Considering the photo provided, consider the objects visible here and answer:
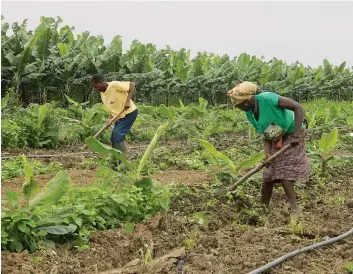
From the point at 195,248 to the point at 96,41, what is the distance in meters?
16.6

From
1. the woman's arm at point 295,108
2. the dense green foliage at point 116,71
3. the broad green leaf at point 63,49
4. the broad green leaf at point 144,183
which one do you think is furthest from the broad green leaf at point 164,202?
the broad green leaf at point 63,49

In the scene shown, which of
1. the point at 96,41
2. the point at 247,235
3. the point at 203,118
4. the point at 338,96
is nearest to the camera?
the point at 247,235

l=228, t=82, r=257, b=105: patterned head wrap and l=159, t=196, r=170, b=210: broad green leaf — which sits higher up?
l=228, t=82, r=257, b=105: patterned head wrap

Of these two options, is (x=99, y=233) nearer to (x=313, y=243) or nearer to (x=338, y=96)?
(x=313, y=243)

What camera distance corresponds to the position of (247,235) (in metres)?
4.38

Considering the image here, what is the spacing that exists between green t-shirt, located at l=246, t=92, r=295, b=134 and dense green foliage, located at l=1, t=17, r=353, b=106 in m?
7.72

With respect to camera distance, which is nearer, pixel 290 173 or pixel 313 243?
pixel 313 243

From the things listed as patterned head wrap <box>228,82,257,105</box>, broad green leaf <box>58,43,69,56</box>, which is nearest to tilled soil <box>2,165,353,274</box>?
patterned head wrap <box>228,82,257,105</box>

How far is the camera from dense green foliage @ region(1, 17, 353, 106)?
15.0 m

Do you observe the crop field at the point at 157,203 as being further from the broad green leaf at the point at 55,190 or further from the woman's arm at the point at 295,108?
the woman's arm at the point at 295,108

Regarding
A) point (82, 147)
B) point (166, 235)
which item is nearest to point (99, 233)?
point (166, 235)

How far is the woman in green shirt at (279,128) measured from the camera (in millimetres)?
4875

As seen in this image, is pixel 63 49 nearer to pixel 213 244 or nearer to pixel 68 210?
pixel 68 210

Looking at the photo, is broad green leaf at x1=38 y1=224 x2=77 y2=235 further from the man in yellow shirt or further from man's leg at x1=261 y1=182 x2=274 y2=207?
the man in yellow shirt
